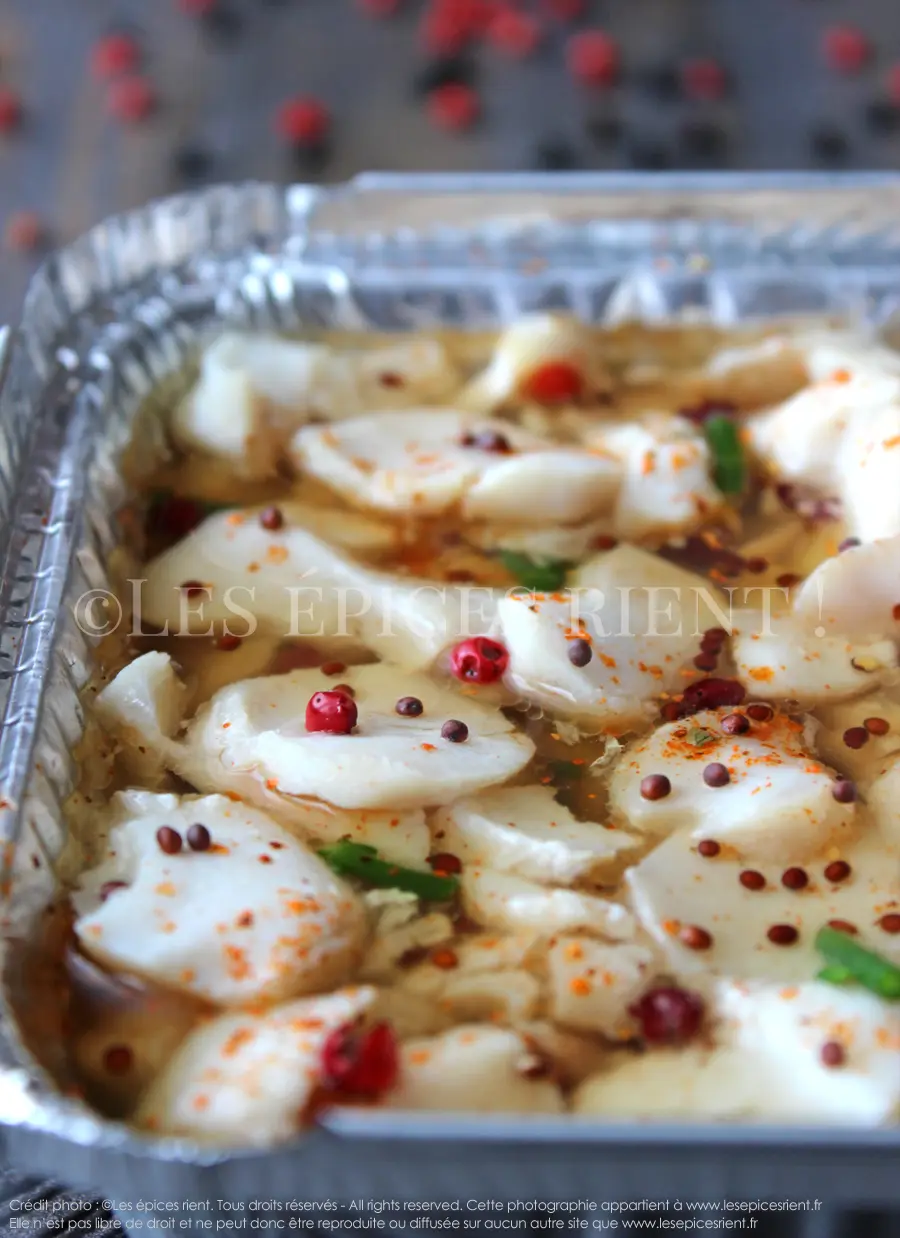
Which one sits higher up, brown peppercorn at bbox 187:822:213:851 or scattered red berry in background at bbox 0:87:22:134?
scattered red berry in background at bbox 0:87:22:134

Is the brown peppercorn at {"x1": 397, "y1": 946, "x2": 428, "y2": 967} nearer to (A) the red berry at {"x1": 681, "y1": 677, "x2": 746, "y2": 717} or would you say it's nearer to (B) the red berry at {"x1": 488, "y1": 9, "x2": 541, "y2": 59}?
(A) the red berry at {"x1": 681, "y1": 677, "x2": 746, "y2": 717}

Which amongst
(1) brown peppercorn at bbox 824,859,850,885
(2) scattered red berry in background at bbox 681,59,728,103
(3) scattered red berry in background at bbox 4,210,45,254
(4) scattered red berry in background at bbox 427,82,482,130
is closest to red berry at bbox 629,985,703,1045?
(1) brown peppercorn at bbox 824,859,850,885

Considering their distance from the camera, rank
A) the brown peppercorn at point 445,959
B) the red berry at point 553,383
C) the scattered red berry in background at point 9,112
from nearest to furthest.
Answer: the brown peppercorn at point 445,959 → the red berry at point 553,383 → the scattered red berry in background at point 9,112

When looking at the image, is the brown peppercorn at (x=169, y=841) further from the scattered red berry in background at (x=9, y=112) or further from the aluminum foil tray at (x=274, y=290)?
the scattered red berry in background at (x=9, y=112)

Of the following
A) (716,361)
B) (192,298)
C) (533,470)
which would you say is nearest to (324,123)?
(192,298)

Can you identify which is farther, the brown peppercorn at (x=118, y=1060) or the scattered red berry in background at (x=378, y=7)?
the scattered red berry in background at (x=378, y=7)

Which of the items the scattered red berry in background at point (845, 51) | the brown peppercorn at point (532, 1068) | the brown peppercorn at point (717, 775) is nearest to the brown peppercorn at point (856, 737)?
the brown peppercorn at point (717, 775)

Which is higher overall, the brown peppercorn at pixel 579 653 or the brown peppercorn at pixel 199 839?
the brown peppercorn at pixel 579 653
